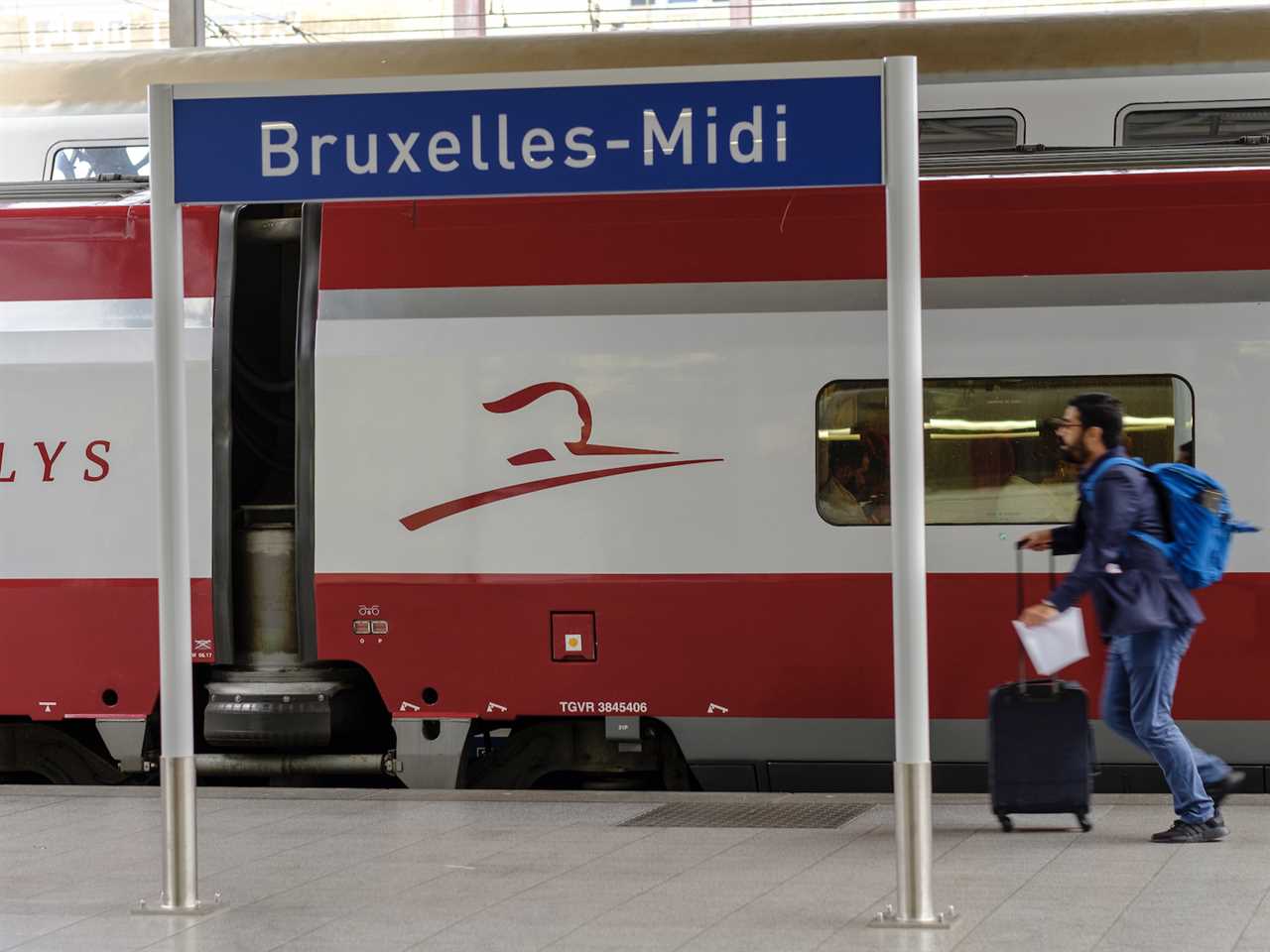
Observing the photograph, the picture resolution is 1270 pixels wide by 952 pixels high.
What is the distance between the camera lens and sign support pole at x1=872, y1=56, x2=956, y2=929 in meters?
5.48

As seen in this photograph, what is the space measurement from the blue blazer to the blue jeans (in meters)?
0.09

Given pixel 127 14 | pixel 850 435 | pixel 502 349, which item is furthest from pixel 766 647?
pixel 127 14

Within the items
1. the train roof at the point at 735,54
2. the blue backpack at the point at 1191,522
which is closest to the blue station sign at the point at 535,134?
the blue backpack at the point at 1191,522

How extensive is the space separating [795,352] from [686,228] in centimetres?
77

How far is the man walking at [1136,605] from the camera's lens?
6.62m

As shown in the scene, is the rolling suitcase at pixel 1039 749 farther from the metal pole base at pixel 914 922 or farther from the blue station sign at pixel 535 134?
the blue station sign at pixel 535 134

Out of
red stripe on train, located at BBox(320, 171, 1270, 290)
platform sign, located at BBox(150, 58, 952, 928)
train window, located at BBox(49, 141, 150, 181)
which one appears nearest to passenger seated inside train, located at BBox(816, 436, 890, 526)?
red stripe on train, located at BBox(320, 171, 1270, 290)

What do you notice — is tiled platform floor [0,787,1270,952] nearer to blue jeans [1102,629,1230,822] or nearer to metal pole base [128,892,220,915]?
metal pole base [128,892,220,915]

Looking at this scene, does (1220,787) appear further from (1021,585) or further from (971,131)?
(971,131)

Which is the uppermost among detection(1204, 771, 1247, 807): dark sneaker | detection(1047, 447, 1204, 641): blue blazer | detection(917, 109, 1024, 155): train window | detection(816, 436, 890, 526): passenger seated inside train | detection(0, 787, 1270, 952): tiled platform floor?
detection(917, 109, 1024, 155): train window

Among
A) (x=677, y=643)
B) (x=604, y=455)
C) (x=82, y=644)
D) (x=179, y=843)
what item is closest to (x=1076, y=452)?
(x=677, y=643)

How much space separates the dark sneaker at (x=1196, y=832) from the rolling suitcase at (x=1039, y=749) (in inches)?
14.1

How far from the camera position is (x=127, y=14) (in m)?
16.6

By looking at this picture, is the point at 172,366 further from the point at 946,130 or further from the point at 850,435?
the point at 946,130
